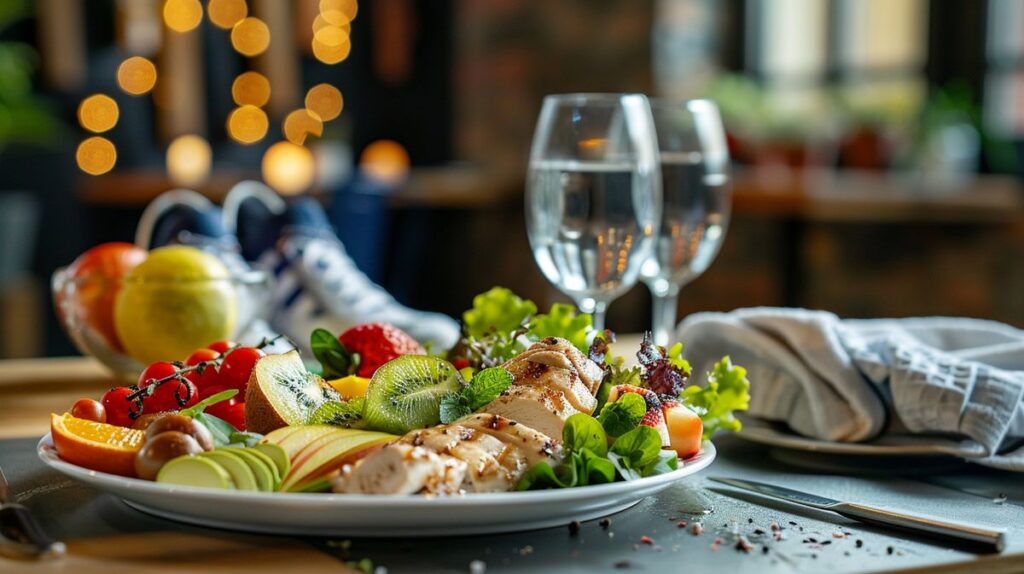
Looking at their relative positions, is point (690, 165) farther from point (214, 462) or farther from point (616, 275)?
point (214, 462)

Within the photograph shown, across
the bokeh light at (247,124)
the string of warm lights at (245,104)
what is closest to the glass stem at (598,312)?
the string of warm lights at (245,104)

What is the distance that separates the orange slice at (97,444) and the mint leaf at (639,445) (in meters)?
0.28

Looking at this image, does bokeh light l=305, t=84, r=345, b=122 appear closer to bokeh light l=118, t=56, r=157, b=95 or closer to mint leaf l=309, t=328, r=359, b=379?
bokeh light l=118, t=56, r=157, b=95

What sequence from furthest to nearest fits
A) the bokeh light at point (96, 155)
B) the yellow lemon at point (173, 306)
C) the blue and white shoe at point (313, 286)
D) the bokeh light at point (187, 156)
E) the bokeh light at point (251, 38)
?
the bokeh light at point (251, 38) < the bokeh light at point (187, 156) < the bokeh light at point (96, 155) < the blue and white shoe at point (313, 286) < the yellow lemon at point (173, 306)

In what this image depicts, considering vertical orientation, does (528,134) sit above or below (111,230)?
above

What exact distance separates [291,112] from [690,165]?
15.2 feet

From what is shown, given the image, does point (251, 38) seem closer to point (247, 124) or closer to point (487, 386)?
point (247, 124)

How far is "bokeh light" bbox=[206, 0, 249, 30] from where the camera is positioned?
5.52m

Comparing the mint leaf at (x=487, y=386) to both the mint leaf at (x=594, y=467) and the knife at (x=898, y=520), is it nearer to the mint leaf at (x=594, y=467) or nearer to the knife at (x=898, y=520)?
the mint leaf at (x=594, y=467)

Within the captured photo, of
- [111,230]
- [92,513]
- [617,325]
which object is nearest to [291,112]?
[111,230]

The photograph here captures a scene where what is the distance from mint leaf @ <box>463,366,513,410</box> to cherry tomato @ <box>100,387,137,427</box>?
9.3 inches

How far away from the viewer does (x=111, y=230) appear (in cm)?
510

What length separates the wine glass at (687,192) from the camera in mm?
1232

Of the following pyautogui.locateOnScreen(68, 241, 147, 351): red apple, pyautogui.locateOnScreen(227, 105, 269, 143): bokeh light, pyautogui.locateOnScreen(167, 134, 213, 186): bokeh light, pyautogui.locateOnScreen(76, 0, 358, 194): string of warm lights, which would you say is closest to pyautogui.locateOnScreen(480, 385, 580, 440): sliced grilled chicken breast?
pyautogui.locateOnScreen(68, 241, 147, 351): red apple
